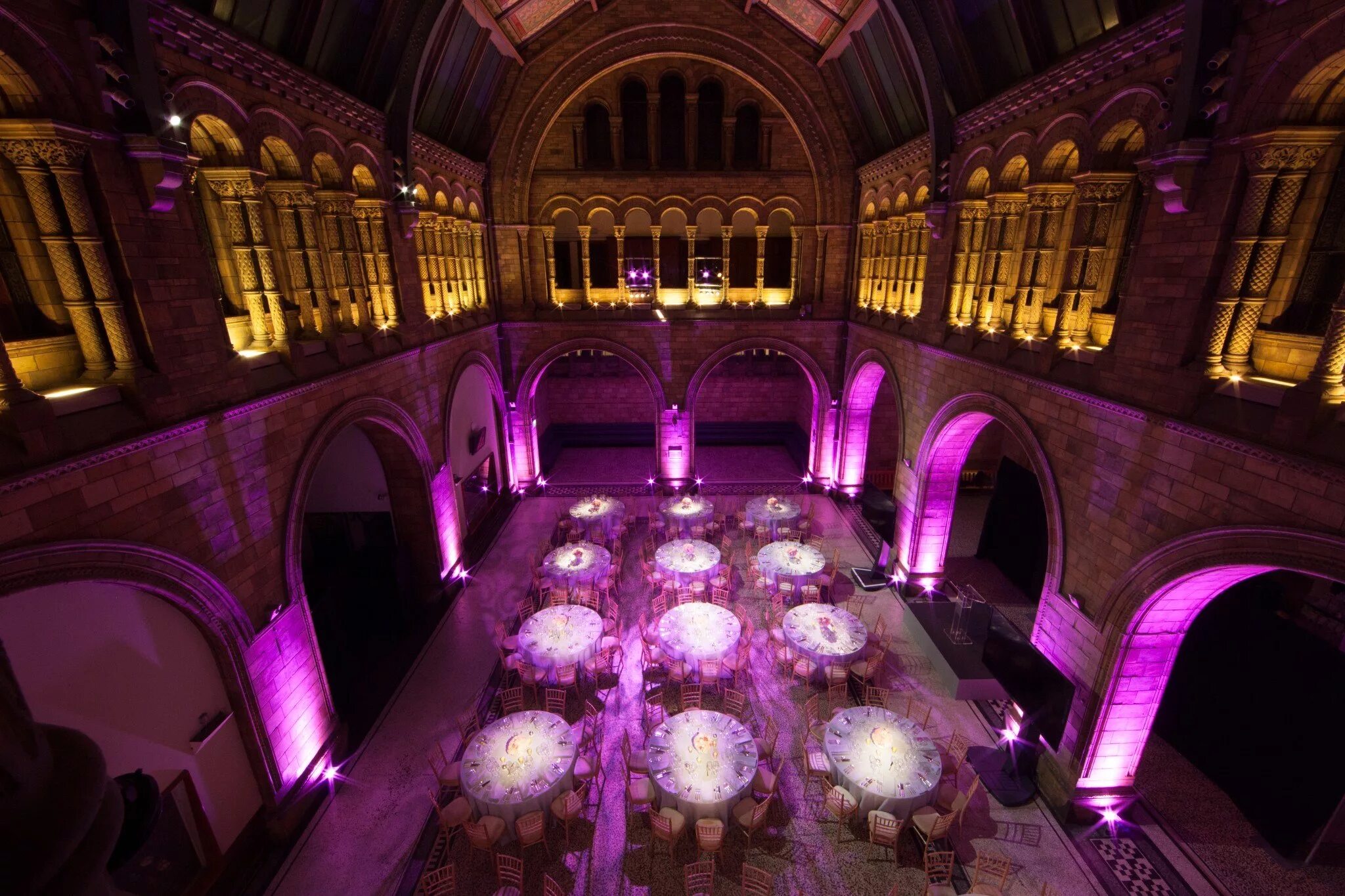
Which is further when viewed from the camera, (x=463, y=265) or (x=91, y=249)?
(x=463, y=265)

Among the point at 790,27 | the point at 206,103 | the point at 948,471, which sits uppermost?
the point at 790,27

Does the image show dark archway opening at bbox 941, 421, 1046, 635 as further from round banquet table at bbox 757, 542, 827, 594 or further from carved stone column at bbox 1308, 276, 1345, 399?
carved stone column at bbox 1308, 276, 1345, 399

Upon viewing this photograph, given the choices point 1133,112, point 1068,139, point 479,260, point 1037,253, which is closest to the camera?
point 1133,112

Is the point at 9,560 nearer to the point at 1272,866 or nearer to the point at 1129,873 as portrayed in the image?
the point at 1129,873

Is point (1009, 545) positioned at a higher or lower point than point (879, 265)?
lower

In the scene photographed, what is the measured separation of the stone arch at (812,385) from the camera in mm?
17438

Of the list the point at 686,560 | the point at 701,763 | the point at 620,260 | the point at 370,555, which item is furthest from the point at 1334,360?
the point at 370,555

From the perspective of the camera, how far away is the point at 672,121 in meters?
16.4

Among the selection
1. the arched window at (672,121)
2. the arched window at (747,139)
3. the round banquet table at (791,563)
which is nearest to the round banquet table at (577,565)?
the round banquet table at (791,563)

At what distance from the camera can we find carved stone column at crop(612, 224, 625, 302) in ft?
55.0

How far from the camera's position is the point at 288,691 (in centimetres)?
809

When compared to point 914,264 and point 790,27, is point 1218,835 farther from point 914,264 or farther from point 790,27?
point 790,27

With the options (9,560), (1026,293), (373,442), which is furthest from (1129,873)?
(373,442)

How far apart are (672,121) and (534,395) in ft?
28.5
